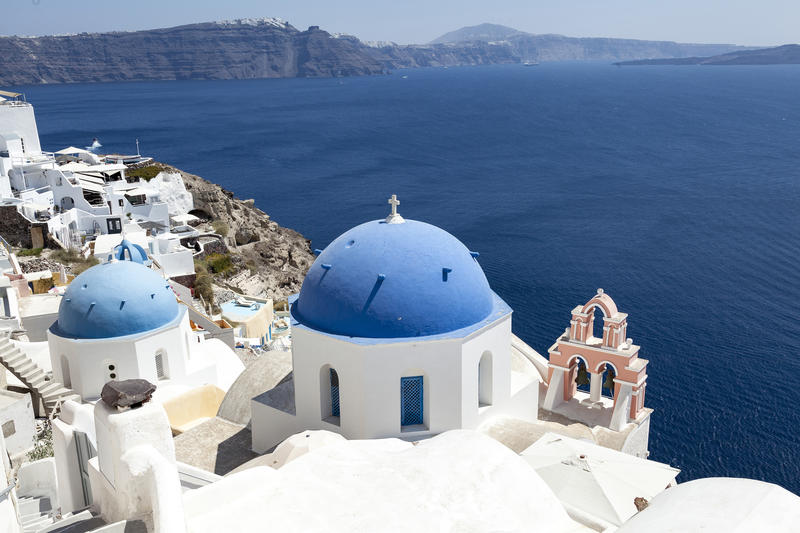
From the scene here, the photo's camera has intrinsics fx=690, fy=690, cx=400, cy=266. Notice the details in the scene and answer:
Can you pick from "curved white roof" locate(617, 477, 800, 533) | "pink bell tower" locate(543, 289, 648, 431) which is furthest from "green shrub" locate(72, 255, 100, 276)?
"curved white roof" locate(617, 477, 800, 533)

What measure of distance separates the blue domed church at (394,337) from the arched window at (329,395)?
2 cm

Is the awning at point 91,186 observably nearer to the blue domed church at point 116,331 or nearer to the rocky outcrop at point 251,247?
the rocky outcrop at point 251,247

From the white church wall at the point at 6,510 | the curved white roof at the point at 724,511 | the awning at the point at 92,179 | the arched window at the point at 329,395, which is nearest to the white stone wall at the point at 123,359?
the arched window at the point at 329,395

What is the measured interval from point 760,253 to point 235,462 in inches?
1664

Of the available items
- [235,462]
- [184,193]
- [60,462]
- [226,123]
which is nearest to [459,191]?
[184,193]

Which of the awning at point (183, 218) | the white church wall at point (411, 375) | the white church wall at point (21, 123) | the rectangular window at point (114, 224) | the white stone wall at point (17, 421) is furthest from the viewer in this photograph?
the white church wall at point (21, 123)

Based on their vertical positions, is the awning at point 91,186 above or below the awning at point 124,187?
above

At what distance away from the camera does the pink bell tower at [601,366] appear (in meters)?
17.2

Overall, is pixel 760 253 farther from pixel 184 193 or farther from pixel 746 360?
pixel 184 193

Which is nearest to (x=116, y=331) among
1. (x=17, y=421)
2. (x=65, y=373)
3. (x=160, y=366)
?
(x=160, y=366)

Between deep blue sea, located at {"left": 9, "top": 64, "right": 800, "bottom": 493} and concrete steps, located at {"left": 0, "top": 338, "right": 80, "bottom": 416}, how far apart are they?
20.8 metres

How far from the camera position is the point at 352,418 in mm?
12719

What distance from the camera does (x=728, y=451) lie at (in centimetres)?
2633

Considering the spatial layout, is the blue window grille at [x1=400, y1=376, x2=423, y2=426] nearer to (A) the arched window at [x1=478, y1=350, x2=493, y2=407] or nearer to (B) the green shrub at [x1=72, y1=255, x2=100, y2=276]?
(A) the arched window at [x1=478, y1=350, x2=493, y2=407]
